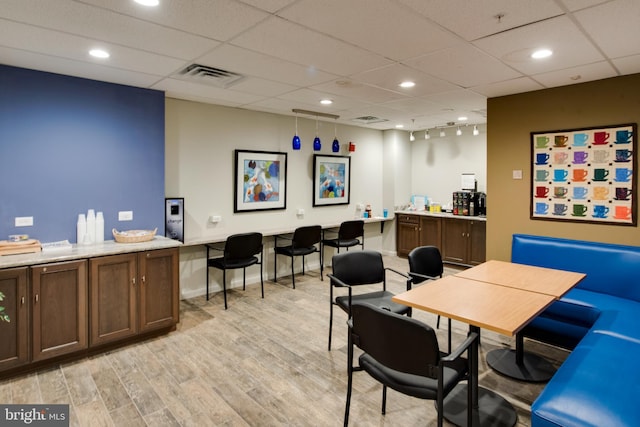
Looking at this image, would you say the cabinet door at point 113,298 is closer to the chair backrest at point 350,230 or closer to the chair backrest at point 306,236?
the chair backrest at point 306,236

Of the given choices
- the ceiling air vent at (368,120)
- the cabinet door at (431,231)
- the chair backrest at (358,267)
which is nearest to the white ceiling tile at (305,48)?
the chair backrest at (358,267)

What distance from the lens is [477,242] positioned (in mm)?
6094

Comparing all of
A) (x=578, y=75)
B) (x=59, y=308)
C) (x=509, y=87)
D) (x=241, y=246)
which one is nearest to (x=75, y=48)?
(x=59, y=308)

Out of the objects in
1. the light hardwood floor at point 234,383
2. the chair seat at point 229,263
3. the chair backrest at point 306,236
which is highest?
the chair backrest at point 306,236

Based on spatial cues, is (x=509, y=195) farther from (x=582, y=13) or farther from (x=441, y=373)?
(x=441, y=373)

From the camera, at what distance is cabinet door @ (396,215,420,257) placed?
6996 millimetres

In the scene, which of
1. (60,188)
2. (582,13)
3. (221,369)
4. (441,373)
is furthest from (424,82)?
(60,188)

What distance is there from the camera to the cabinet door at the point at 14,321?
2803 millimetres

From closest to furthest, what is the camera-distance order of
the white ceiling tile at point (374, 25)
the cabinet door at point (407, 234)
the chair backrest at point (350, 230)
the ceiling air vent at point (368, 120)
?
the white ceiling tile at point (374, 25), the chair backrest at point (350, 230), the ceiling air vent at point (368, 120), the cabinet door at point (407, 234)

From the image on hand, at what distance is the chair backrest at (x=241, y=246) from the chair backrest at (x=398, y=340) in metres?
Answer: 2.63

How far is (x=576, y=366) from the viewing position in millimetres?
2072

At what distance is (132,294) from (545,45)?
13.3ft

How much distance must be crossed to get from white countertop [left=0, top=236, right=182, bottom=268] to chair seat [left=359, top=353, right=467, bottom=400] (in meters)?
2.41

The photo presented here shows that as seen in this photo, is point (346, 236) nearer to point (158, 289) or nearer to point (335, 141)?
point (335, 141)
